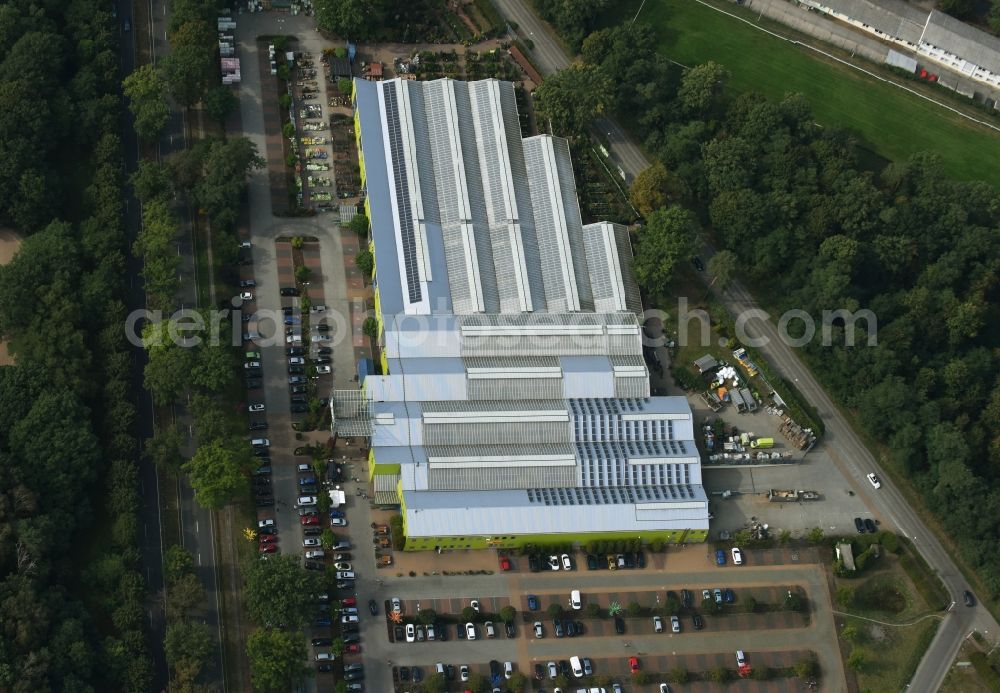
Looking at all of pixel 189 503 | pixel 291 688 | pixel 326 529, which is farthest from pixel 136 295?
pixel 291 688

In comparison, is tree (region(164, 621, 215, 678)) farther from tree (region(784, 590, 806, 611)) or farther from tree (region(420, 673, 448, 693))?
tree (region(784, 590, 806, 611))

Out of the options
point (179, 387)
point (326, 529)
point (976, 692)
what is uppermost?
point (179, 387)

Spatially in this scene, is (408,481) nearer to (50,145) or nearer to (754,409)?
(754,409)

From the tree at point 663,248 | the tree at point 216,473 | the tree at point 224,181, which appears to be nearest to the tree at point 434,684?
the tree at point 216,473

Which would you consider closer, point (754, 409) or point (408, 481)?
point (408, 481)

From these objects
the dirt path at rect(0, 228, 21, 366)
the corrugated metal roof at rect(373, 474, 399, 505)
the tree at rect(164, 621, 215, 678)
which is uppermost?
the dirt path at rect(0, 228, 21, 366)

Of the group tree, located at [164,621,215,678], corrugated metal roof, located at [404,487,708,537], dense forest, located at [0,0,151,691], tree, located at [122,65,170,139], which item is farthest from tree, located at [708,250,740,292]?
tree, located at [164,621,215,678]

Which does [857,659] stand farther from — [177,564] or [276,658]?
[177,564]
